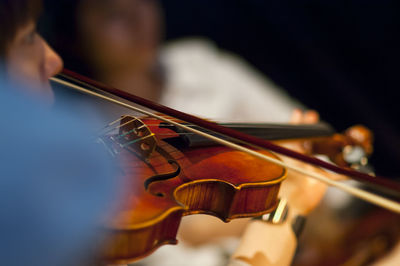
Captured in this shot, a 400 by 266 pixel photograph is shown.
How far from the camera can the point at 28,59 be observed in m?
0.39

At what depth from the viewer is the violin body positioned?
0.26 m

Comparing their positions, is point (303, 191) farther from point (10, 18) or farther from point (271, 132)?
point (10, 18)

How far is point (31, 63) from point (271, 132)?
1.31 ft

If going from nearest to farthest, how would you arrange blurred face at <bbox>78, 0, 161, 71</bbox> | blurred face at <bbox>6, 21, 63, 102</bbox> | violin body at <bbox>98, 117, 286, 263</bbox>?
violin body at <bbox>98, 117, 286, 263</bbox>
blurred face at <bbox>6, 21, 63, 102</bbox>
blurred face at <bbox>78, 0, 161, 71</bbox>

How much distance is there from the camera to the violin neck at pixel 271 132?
17.1 inches

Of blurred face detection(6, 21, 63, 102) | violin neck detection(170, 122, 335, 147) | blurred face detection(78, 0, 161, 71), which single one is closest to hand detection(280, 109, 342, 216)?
violin neck detection(170, 122, 335, 147)

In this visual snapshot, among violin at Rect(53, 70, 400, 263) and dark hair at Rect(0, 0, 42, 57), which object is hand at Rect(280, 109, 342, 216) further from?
dark hair at Rect(0, 0, 42, 57)

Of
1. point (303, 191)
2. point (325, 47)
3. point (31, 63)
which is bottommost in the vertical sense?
point (303, 191)

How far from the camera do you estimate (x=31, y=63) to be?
1.29ft

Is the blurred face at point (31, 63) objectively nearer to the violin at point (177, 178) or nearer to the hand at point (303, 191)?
the violin at point (177, 178)

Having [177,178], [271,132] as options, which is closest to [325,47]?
[271,132]

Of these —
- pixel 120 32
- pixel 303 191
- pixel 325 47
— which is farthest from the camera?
pixel 325 47

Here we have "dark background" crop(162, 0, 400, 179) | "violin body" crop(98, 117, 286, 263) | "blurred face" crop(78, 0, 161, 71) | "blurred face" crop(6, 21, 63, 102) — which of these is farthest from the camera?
"dark background" crop(162, 0, 400, 179)

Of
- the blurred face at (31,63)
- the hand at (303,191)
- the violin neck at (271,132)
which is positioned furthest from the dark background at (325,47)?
the blurred face at (31,63)
